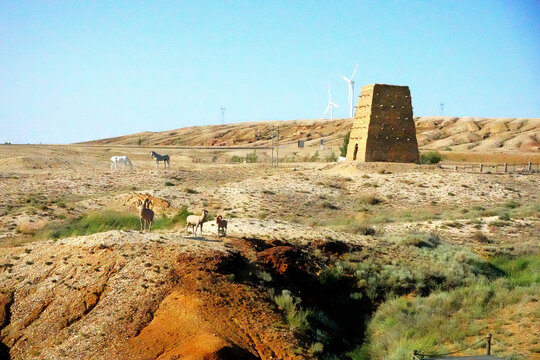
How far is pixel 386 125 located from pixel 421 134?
189ft

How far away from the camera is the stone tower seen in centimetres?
3922

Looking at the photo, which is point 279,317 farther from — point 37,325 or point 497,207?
point 497,207

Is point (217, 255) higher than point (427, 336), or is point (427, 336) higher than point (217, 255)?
point (217, 255)

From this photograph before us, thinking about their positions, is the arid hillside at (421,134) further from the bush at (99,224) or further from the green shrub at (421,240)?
the bush at (99,224)

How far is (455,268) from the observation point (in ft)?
60.7

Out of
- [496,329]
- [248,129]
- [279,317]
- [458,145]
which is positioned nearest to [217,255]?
[279,317]

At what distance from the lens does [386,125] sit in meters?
39.4

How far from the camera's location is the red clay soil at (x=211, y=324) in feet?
37.8

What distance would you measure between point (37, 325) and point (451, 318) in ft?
30.2

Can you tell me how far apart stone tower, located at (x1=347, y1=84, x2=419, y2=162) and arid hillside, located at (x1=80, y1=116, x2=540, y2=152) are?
40.7 meters

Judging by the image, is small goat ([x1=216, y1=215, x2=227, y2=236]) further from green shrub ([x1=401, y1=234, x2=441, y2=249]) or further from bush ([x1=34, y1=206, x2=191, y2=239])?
green shrub ([x1=401, y1=234, x2=441, y2=249])

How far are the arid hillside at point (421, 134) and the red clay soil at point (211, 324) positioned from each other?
68538 millimetres

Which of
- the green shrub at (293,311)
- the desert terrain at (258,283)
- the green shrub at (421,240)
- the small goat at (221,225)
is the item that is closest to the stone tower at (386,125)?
the desert terrain at (258,283)

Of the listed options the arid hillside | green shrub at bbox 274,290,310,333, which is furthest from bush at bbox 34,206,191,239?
the arid hillside
